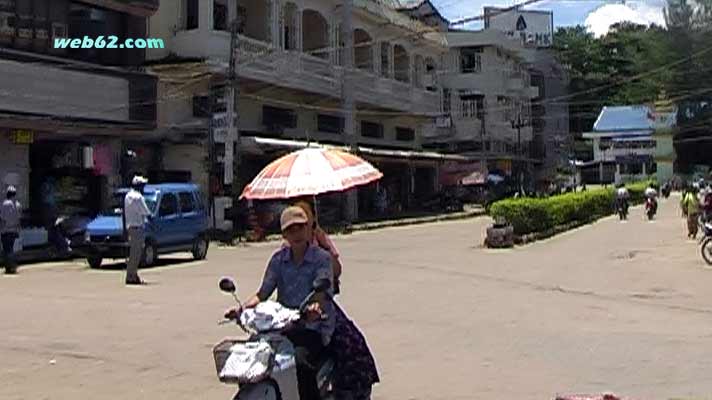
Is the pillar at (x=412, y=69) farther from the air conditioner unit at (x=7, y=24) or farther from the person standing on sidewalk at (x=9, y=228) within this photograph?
the person standing on sidewalk at (x=9, y=228)

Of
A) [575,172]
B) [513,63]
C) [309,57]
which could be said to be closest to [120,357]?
[309,57]

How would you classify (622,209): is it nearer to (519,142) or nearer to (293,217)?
(519,142)

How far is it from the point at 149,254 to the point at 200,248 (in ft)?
9.04

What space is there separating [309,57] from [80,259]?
18110 mm

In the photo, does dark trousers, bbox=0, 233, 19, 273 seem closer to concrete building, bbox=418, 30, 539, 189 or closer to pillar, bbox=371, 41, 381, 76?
pillar, bbox=371, 41, 381, 76

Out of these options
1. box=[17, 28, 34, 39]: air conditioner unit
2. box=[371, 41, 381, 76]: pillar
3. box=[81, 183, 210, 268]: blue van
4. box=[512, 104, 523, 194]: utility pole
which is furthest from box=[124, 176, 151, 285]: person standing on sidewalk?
box=[512, 104, 523, 194]: utility pole

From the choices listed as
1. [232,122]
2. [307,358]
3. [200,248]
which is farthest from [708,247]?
[307,358]

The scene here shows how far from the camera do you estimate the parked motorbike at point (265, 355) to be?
18.9ft

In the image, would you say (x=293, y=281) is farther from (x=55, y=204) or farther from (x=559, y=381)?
(x=55, y=204)

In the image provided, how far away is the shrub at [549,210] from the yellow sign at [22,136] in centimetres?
1293

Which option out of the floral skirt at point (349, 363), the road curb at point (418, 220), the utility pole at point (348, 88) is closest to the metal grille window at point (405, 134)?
the road curb at point (418, 220)

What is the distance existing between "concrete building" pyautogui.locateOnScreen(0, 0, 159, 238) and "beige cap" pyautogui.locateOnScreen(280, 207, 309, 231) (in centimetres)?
2147

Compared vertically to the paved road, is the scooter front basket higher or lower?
higher

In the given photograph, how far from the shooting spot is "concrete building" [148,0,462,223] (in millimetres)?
36406
